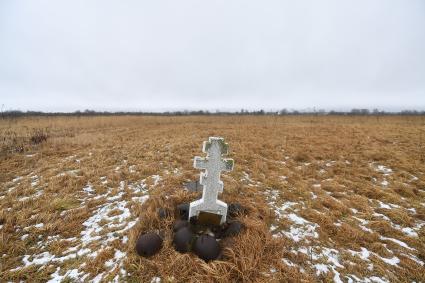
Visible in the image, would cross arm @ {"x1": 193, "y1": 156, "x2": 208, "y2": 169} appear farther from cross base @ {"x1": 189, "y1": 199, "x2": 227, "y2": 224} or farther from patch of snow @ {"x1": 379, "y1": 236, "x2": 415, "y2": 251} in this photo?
patch of snow @ {"x1": 379, "y1": 236, "x2": 415, "y2": 251}

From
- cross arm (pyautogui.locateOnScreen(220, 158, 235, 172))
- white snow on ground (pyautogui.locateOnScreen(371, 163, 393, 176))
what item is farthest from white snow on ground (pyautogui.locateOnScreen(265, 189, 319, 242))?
white snow on ground (pyautogui.locateOnScreen(371, 163, 393, 176))

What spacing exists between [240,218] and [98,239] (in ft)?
8.65

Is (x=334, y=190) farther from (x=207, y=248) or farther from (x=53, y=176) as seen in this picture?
(x=53, y=176)

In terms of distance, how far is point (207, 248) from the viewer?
334 cm

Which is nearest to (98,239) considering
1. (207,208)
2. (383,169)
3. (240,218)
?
(207,208)

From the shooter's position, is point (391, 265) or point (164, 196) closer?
point (391, 265)

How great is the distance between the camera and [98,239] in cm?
397

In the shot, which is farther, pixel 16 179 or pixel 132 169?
pixel 132 169

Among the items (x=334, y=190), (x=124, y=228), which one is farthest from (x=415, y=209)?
(x=124, y=228)

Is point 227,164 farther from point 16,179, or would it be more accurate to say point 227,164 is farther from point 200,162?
point 16,179

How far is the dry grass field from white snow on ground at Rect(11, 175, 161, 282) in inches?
0.8

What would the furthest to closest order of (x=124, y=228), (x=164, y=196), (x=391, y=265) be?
(x=164, y=196) < (x=124, y=228) < (x=391, y=265)

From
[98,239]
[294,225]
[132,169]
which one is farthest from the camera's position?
[132,169]

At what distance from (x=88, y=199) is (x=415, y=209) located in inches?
306
